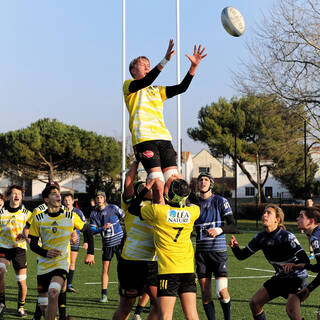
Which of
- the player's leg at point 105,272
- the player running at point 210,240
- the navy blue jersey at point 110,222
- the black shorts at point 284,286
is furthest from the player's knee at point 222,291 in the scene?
the navy blue jersey at point 110,222

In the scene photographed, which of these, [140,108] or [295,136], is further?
[295,136]

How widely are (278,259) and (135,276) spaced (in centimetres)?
188

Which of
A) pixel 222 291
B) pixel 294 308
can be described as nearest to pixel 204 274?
pixel 222 291

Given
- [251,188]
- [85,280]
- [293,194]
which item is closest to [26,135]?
[293,194]

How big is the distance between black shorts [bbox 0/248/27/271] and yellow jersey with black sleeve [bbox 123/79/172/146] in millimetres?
3551

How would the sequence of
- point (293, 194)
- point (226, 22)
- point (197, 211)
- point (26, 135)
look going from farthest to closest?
point (293, 194) < point (26, 135) < point (226, 22) < point (197, 211)

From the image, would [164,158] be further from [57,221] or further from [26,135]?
[26,135]

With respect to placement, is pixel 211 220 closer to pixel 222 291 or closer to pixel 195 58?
pixel 222 291

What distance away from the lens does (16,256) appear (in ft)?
31.3

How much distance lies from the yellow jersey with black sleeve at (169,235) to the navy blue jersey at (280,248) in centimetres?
154

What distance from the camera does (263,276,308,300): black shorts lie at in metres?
6.86

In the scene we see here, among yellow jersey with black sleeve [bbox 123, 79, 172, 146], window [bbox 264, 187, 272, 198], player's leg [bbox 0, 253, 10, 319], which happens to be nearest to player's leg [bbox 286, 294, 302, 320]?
yellow jersey with black sleeve [bbox 123, 79, 172, 146]

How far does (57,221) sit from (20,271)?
2425 millimetres

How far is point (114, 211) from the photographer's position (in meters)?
11.9
